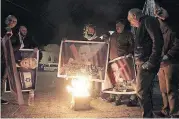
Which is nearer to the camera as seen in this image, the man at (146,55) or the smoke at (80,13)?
the man at (146,55)

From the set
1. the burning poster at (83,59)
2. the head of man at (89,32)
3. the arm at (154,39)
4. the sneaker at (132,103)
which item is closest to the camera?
the arm at (154,39)

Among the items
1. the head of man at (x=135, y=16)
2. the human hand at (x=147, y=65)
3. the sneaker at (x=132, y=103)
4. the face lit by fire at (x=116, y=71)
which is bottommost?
the sneaker at (x=132, y=103)

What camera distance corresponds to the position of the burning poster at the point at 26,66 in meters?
7.14

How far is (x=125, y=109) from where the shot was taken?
253 inches

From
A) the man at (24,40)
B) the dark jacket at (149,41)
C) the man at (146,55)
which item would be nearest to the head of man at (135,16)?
the man at (146,55)

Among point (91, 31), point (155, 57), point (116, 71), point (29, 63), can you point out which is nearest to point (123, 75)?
point (116, 71)

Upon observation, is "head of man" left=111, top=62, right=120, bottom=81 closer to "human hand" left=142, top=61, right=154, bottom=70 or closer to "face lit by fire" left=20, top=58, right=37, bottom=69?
"human hand" left=142, top=61, right=154, bottom=70

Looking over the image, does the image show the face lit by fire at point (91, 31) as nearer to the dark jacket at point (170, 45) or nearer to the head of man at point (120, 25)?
the head of man at point (120, 25)

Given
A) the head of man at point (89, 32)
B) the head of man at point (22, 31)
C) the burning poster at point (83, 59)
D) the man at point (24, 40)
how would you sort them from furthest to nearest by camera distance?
1. the head of man at point (22, 31)
2. the man at point (24, 40)
3. the head of man at point (89, 32)
4. the burning poster at point (83, 59)

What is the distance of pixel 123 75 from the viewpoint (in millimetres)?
6906

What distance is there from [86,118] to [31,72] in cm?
249

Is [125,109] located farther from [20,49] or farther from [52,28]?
[52,28]

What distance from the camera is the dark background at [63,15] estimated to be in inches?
535

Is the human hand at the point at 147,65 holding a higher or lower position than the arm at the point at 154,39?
lower
